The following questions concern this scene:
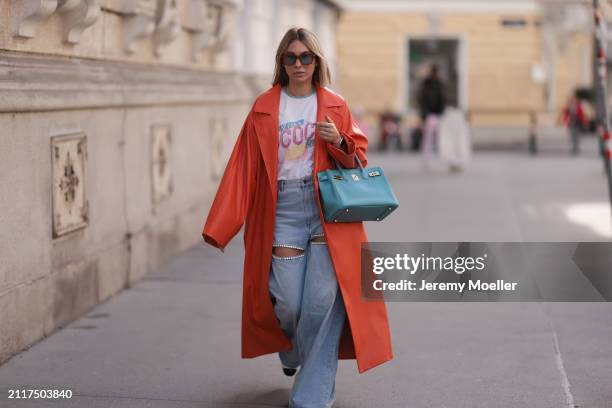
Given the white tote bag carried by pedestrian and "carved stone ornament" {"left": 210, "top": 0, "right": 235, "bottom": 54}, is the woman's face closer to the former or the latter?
"carved stone ornament" {"left": 210, "top": 0, "right": 235, "bottom": 54}

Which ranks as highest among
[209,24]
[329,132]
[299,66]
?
[209,24]

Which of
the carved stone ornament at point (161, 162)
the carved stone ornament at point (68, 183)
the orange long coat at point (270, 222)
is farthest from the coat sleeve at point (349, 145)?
the carved stone ornament at point (161, 162)

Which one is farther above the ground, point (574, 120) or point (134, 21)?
point (134, 21)

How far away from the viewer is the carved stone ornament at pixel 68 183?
292 inches

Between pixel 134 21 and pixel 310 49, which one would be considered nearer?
pixel 310 49

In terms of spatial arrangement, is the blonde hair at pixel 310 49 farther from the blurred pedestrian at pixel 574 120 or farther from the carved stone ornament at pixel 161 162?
the blurred pedestrian at pixel 574 120

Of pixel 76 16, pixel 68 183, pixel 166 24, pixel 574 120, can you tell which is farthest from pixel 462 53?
pixel 68 183

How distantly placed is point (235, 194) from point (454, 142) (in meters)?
15.3

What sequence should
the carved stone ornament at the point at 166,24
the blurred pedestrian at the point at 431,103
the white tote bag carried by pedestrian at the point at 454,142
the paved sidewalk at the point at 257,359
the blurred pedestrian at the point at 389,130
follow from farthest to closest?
the blurred pedestrian at the point at 389,130, the blurred pedestrian at the point at 431,103, the white tote bag carried by pedestrian at the point at 454,142, the carved stone ornament at the point at 166,24, the paved sidewalk at the point at 257,359

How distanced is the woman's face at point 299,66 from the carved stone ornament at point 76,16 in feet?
8.64

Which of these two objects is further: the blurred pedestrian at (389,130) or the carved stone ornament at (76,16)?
the blurred pedestrian at (389,130)

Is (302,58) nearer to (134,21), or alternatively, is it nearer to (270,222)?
(270,222)

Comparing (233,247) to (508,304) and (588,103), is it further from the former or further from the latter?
(588,103)

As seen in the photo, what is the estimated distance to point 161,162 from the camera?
404 inches
